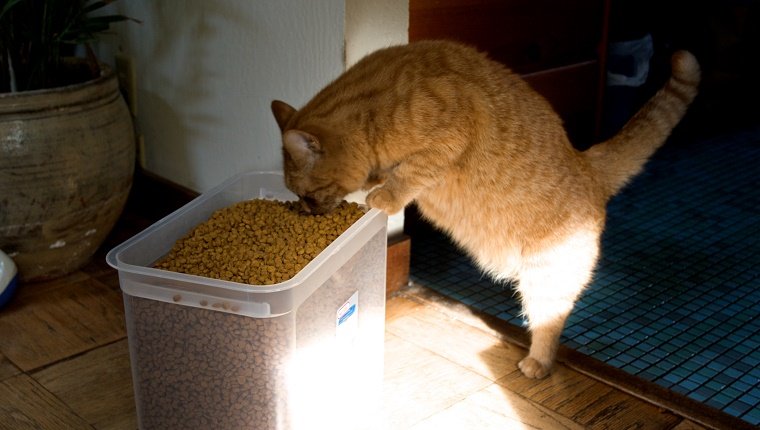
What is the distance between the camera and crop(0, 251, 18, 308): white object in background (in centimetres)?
175

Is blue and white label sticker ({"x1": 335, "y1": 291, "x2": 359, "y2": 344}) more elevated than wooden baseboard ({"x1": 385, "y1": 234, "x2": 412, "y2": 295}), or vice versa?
blue and white label sticker ({"x1": 335, "y1": 291, "x2": 359, "y2": 344})

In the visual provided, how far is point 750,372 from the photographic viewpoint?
160 cm

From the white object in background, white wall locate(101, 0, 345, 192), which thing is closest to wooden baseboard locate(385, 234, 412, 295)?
white wall locate(101, 0, 345, 192)

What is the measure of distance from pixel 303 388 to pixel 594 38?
179cm

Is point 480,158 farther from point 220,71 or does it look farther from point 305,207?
point 220,71

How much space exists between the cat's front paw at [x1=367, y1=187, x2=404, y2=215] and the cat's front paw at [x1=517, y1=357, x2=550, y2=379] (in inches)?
17.8

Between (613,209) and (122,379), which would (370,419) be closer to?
(122,379)

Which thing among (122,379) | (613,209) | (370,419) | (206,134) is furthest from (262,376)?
(613,209)

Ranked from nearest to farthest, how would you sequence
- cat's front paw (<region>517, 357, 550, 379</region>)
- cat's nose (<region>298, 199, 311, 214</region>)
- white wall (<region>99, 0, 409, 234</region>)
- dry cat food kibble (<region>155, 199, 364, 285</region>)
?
1. dry cat food kibble (<region>155, 199, 364, 285</region>)
2. cat's nose (<region>298, 199, 311, 214</region>)
3. cat's front paw (<region>517, 357, 550, 379</region>)
4. white wall (<region>99, 0, 409, 234</region>)

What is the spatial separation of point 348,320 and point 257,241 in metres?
0.22

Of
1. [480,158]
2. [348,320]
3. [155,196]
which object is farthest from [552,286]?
[155,196]

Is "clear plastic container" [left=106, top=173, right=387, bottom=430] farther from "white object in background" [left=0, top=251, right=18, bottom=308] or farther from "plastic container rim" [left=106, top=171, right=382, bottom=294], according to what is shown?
"white object in background" [left=0, top=251, right=18, bottom=308]

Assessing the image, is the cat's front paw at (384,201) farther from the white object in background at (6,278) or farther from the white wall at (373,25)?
the white object in background at (6,278)

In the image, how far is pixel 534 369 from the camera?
1572 mm
